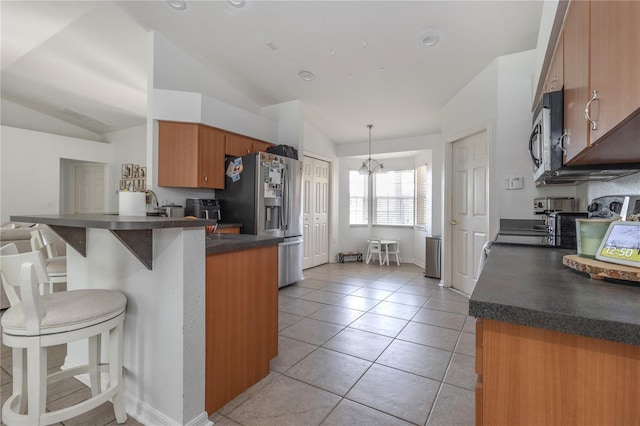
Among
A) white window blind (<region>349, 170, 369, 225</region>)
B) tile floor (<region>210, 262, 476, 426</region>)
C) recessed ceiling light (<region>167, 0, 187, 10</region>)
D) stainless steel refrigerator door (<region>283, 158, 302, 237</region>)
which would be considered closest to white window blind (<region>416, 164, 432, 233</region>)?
white window blind (<region>349, 170, 369, 225</region>)

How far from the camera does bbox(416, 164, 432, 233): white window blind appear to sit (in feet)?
18.3

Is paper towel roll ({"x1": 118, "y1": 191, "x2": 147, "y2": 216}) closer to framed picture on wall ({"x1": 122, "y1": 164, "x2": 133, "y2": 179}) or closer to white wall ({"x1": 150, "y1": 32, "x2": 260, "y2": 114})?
white wall ({"x1": 150, "y1": 32, "x2": 260, "y2": 114})

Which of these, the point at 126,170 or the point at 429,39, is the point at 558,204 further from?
the point at 126,170

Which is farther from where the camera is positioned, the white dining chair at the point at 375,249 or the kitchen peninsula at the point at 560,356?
the white dining chair at the point at 375,249

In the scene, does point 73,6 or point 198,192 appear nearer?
point 73,6

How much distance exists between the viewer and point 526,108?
121 inches

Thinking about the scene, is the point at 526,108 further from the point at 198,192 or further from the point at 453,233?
the point at 198,192

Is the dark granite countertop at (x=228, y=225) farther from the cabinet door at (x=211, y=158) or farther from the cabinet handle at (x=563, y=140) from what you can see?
the cabinet handle at (x=563, y=140)

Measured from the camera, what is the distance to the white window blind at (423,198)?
559cm

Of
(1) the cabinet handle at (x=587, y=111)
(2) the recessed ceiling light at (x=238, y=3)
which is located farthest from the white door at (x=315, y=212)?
(1) the cabinet handle at (x=587, y=111)

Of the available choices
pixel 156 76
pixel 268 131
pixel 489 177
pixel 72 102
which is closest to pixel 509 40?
pixel 489 177

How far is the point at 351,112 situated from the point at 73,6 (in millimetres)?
Result: 3675

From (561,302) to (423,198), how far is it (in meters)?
5.40

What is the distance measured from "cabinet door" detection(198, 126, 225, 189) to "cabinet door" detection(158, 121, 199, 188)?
79mm
